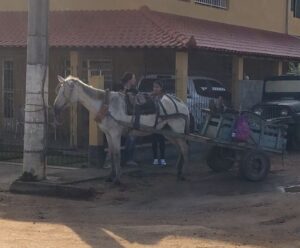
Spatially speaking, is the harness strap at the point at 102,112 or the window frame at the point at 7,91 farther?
the window frame at the point at 7,91

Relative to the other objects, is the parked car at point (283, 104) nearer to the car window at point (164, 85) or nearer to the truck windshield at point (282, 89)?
the truck windshield at point (282, 89)

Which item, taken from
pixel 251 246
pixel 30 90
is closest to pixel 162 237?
pixel 251 246

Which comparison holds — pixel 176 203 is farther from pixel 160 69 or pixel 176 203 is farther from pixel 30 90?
pixel 160 69

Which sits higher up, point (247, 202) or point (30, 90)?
point (30, 90)

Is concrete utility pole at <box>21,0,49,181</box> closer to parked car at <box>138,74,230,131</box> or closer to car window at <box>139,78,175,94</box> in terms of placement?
parked car at <box>138,74,230,131</box>

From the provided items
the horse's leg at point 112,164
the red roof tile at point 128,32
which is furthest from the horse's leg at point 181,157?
the red roof tile at point 128,32

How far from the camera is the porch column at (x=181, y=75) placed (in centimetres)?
1628

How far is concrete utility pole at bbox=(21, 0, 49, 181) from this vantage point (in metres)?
12.0

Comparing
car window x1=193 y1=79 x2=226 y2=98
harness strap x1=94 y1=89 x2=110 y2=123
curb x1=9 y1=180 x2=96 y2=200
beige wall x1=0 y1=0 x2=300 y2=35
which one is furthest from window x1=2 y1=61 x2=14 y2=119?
curb x1=9 y1=180 x2=96 y2=200

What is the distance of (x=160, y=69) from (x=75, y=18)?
3021 mm

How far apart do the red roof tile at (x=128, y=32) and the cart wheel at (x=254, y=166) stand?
398cm

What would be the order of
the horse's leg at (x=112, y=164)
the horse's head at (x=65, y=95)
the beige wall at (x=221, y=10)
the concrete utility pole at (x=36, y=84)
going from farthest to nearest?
the beige wall at (x=221, y=10)
the horse's leg at (x=112, y=164)
the horse's head at (x=65, y=95)
the concrete utility pole at (x=36, y=84)

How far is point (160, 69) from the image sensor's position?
66.2 ft

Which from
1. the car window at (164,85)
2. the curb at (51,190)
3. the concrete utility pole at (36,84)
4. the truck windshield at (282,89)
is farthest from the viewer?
the truck windshield at (282,89)
